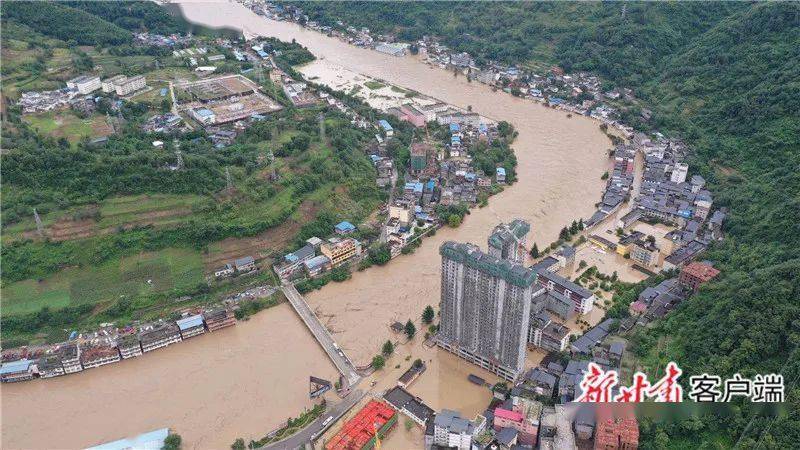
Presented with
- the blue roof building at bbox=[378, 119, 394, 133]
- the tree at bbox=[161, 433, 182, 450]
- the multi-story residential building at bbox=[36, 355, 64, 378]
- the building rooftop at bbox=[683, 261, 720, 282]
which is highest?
the blue roof building at bbox=[378, 119, 394, 133]

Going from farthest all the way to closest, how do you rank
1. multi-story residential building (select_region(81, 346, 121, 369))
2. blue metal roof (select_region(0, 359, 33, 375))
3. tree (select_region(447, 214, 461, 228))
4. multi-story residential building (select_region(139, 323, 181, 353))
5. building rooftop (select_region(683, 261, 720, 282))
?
tree (select_region(447, 214, 461, 228))
building rooftop (select_region(683, 261, 720, 282))
multi-story residential building (select_region(139, 323, 181, 353))
multi-story residential building (select_region(81, 346, 121, 369))
blue metal roof (select_region(0, 359, 33, 375))

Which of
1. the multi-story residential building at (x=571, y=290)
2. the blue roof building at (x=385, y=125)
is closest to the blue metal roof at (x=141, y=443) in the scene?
the multi-story residential building at (x=571, y=290)

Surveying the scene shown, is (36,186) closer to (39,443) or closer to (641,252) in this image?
(39,443)

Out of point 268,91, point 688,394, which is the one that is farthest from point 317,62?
point 688,394

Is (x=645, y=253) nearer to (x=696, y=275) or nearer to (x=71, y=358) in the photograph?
(x=696, y=275)

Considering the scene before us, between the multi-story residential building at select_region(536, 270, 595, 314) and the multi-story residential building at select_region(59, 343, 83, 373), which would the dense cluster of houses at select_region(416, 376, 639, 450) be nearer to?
the multi-story residential building at select_region(536, 270, 595, 314)

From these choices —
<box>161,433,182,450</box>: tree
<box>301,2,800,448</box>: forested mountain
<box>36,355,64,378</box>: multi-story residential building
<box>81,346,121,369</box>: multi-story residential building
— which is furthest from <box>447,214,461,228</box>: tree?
<box>36,355,64,378</box>: multi-story residential building

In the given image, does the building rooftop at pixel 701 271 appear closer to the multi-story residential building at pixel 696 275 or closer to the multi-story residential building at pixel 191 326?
the multi-story residential building at pixel 696 275
